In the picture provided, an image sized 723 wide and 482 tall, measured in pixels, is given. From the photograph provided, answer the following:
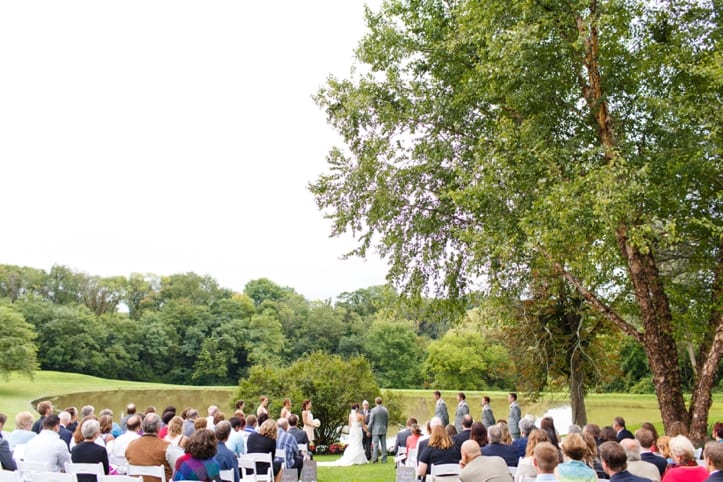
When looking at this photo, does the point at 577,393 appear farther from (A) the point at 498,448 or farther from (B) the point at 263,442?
(B) the point at 263,442

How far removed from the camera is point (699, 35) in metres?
11.6

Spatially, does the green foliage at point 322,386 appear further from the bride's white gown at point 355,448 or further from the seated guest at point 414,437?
the seated guest at point 414,437

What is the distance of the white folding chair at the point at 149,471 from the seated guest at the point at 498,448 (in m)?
3.41

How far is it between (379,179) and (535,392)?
9.25m

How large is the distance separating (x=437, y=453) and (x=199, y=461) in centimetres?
283

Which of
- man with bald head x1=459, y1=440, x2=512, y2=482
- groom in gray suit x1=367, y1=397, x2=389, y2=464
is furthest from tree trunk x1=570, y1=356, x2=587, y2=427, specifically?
man with bald head x1=459, y1=440, x2=512, y2=482

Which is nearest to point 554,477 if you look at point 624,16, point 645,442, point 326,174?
point 645,442

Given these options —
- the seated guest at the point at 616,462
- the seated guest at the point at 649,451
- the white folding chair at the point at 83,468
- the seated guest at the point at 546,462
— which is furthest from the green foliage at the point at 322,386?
the seated guest at the point at 616,462

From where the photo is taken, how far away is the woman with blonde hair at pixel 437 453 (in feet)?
22.9

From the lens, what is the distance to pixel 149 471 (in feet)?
20.0

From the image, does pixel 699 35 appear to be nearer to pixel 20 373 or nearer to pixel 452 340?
pixel 452 340

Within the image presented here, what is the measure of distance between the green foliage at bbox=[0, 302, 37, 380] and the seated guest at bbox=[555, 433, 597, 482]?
3915cm

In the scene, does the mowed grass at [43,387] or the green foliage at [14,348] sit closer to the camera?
the mowed grass at [43,387]

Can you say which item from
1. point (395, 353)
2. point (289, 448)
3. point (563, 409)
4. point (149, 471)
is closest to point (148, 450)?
point (149, 471)
